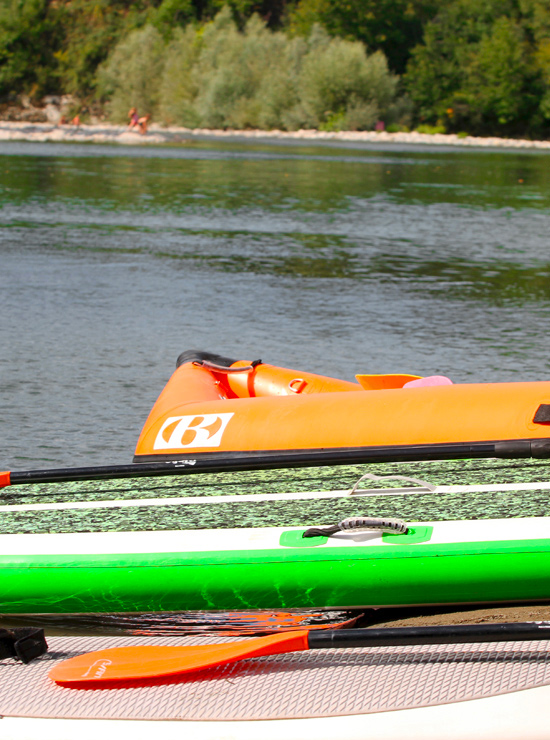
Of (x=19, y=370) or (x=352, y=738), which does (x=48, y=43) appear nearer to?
(x=19, y=370)

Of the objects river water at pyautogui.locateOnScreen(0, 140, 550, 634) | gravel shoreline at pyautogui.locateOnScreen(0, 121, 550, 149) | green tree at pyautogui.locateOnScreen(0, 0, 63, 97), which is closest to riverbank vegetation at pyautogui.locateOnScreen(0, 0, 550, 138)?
gravel shoreline at pyautogui.locateOnScreen(0, 121, 550, 149)

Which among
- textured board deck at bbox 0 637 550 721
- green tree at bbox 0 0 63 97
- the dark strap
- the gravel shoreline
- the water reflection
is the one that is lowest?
the water reflection

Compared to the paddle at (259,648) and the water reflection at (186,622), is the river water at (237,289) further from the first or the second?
the paddle at (259,648)

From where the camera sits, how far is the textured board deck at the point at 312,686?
2.51 metres

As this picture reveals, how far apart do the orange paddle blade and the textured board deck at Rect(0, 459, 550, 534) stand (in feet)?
2.13

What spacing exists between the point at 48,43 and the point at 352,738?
7220 centimetres

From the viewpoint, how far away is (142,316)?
8.34 m

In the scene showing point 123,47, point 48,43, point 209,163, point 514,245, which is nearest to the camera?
point 514,245

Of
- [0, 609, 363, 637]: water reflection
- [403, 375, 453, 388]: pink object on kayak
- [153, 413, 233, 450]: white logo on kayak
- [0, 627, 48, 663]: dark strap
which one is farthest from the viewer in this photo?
[403, 375, 453, 388]: pink object on kayak

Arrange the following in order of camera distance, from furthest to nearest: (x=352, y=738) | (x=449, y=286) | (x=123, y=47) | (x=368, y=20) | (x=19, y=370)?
(x=123, y=47) → (x=368, y=20) → (x=449, y=286) → (x=19, y=370) → (x=352, y=738)

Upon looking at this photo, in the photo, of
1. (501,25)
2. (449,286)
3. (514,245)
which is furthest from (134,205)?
(501,25)

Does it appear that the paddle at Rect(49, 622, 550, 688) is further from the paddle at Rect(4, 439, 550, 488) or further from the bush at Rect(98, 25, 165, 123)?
the bush at Rect(98, 25, 165, 123)

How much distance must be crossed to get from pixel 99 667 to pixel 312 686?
576 millimetres

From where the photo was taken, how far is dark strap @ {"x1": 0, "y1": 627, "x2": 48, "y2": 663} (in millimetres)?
2828
